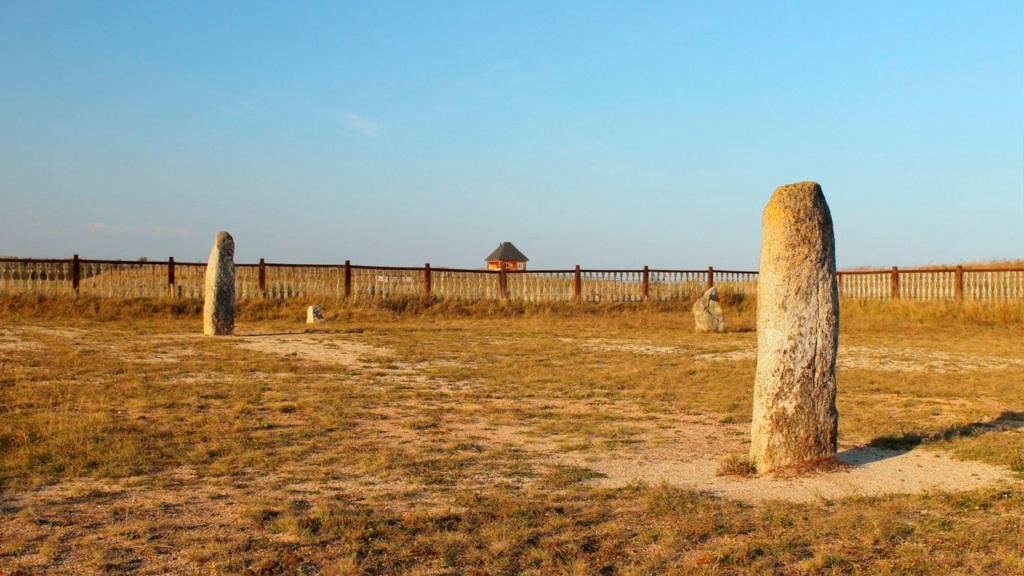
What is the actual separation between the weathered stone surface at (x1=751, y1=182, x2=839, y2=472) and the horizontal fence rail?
1955cm

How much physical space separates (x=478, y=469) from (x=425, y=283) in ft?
65.8

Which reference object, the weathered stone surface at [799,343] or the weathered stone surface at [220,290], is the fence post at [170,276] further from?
the weathered stone surface at [799,343]

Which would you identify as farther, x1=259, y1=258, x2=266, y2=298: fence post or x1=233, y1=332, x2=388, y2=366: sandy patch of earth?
x1=259, y1=258, x2=266, y2=298: fence post

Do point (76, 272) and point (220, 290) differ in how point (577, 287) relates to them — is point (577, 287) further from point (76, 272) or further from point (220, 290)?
point (76, 272)

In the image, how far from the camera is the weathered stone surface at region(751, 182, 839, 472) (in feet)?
20.2

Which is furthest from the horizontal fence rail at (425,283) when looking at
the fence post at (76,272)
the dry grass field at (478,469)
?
the dry grass field at (478,469)

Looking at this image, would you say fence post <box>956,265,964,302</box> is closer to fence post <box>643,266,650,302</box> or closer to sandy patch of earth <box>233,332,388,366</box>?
fence post <box>643,266,650,302</box>

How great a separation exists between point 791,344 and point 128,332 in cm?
1519

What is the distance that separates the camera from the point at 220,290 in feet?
56.7

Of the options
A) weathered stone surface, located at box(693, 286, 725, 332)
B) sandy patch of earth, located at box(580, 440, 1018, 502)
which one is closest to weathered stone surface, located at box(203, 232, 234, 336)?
weathered stone surface, located at box(693, 286, 725, 332)

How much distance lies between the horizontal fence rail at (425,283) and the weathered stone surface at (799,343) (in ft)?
64.1

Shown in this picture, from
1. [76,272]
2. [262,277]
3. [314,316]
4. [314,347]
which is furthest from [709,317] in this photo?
[76,272]

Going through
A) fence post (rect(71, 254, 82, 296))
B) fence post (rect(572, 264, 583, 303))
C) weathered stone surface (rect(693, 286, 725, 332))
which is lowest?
weathered stone surface (rect(693, 286, 725, 332))

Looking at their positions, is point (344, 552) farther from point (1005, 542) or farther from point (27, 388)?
point (27, 388)
